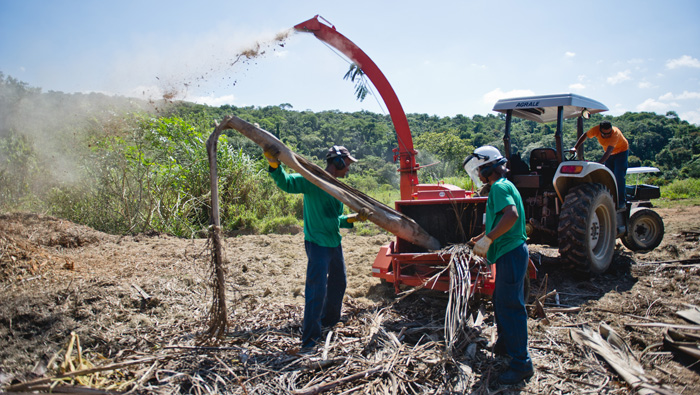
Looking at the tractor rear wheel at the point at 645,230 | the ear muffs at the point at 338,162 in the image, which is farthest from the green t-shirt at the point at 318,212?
the tractor rear wheel at the point at 645,230

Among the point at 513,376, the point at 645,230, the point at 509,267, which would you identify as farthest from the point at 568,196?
the point at 645,230

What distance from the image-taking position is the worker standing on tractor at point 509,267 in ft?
10.0

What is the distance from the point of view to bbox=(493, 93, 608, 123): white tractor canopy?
17.8 feet

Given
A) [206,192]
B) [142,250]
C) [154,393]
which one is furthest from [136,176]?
[154,393]

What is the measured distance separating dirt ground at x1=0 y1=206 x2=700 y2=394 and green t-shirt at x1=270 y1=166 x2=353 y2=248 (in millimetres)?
930

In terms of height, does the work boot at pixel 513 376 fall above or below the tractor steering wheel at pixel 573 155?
below

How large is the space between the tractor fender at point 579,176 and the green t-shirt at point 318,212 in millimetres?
3224

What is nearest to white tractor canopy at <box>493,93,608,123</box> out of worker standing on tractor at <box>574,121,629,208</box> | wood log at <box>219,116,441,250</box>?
worker standing on tractor at <box>574,121,629,208</box>

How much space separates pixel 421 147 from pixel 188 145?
73.6 ft

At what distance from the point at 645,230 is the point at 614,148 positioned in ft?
6.60

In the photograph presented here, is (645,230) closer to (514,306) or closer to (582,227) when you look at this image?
(582,227)

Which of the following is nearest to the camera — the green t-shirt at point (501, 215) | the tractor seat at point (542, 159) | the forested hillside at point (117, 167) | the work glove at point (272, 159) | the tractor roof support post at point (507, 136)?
the green t-shirt at point (501, 215)

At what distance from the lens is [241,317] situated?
13.8 feet

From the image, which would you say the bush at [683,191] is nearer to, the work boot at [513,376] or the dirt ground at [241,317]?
the dirt ground at [241,317]
